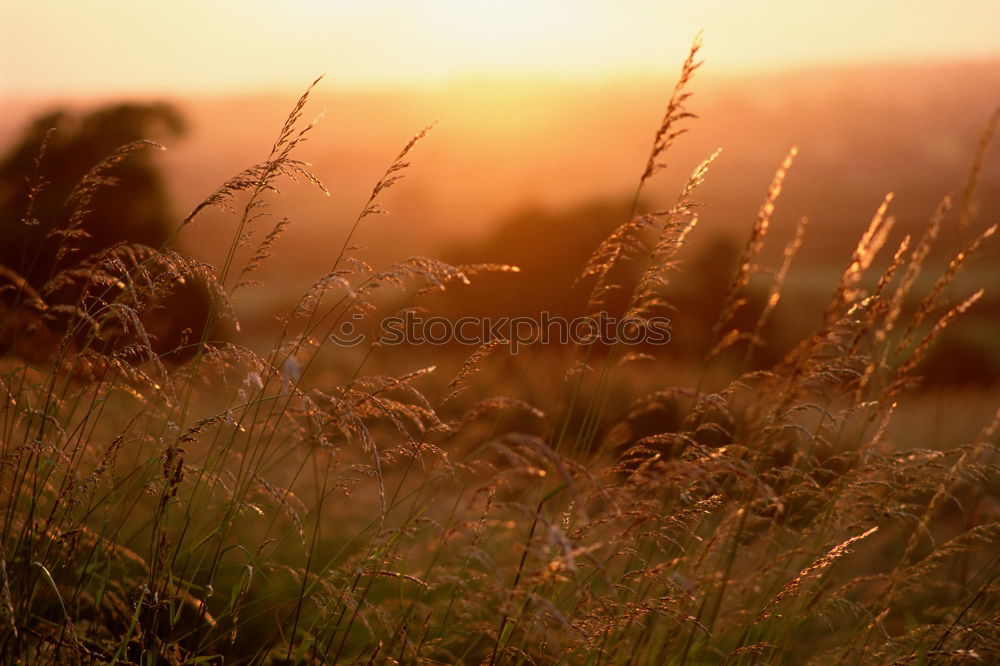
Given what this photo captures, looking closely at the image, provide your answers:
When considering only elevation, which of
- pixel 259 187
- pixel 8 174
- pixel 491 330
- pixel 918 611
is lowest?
pixel 918 611

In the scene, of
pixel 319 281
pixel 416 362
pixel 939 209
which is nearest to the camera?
pixel 319 281

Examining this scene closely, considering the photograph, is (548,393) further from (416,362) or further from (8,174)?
(8,174)

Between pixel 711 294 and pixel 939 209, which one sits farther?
pixel 711 294

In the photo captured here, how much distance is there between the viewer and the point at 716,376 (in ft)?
28.5

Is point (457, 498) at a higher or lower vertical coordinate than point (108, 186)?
higher

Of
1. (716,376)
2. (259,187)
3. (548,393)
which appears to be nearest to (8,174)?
(548,393)

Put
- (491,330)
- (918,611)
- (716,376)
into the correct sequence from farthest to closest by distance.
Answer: (716,376)
(918,611)
(491,330)

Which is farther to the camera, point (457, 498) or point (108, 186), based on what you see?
point (108, 186)

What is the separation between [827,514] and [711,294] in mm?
9379

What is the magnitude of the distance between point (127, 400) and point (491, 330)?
4.12m

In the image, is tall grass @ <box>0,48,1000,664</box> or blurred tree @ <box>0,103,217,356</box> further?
blurred tree @ <box>0,103,217,356</box>

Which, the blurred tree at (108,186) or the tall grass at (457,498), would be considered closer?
the tall grass at (457,498)

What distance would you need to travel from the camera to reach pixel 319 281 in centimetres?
236

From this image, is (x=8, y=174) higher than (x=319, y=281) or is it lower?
lower
